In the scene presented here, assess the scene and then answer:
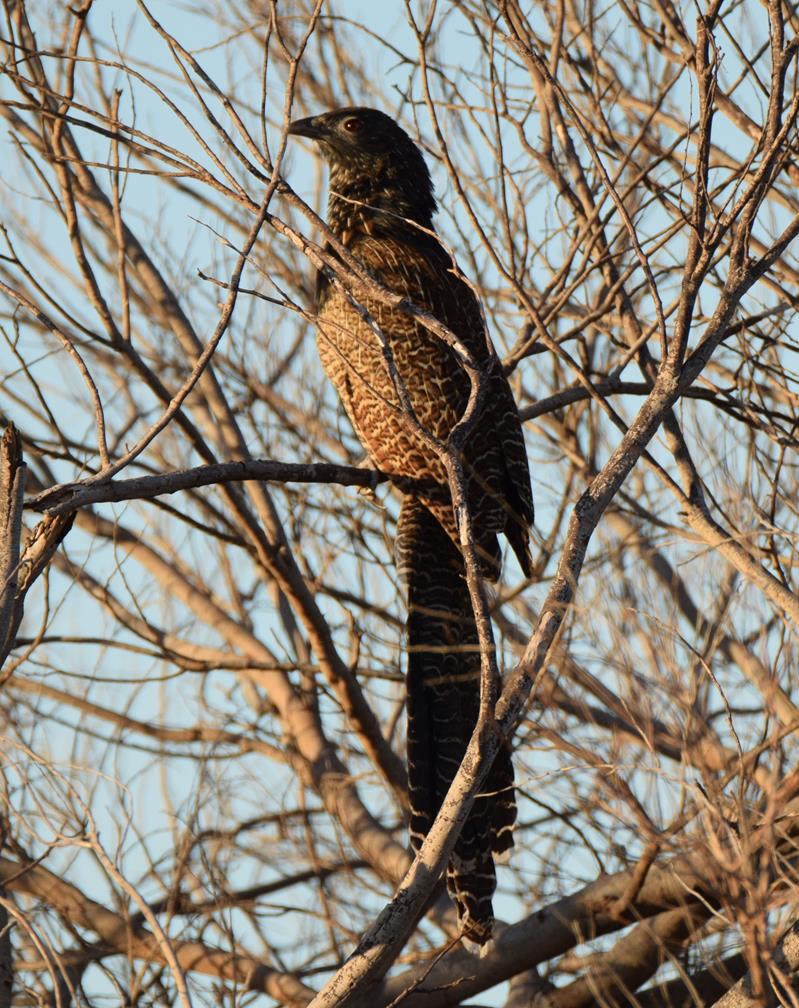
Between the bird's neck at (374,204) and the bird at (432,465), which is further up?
the bird's neck at (374,204)

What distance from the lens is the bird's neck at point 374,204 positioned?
234 inches

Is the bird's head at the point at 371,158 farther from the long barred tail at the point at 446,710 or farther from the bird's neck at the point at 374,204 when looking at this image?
the long barred tail at the point at 446,710

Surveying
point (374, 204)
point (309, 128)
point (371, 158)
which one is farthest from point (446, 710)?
point (309, 128)

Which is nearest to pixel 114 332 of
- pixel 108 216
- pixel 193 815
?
pixel 108 216

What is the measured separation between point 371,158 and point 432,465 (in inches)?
63.9

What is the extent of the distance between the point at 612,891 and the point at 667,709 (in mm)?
1945

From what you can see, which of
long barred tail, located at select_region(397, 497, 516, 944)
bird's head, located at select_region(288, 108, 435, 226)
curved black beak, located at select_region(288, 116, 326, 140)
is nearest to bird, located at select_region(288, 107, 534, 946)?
long barred tail, located at select_region(397, 497, 516, 944)

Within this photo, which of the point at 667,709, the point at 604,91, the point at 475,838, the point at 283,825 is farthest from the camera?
the point at 283,825

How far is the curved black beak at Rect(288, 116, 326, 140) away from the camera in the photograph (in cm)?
635

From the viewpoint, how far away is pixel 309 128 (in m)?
6.39

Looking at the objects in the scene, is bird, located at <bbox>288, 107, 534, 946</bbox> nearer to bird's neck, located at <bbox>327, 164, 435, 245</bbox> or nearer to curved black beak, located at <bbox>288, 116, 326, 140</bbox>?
bird's neck, located at <bbox>327, 164, 435, 245</bbox>

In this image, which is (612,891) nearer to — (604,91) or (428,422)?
(428,422)

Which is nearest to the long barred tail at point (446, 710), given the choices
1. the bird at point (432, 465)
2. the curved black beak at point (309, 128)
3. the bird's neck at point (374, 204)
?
the bird at point (432, 465)

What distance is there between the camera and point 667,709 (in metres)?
3.06
